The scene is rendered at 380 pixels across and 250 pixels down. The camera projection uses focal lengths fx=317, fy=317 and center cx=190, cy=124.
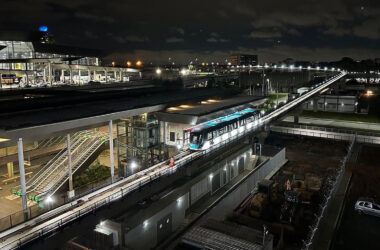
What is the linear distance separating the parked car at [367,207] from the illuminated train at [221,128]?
1233 centimetres

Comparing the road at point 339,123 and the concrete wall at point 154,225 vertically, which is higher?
the road at point 339,123

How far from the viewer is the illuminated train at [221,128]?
26000 mm

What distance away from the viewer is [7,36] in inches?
2226

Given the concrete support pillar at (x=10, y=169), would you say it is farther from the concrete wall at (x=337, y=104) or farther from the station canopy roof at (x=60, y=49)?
the concrete wall at (x=337, y=104)

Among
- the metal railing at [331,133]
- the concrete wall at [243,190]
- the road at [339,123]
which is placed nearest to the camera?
the concrete wall at [243,190]

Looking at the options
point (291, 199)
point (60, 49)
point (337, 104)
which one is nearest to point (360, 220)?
point (291, 199)

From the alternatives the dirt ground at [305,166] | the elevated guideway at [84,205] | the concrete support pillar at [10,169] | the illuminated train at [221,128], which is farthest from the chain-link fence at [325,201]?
the concrete support pillar at [10,169]

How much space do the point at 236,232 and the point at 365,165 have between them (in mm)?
23901

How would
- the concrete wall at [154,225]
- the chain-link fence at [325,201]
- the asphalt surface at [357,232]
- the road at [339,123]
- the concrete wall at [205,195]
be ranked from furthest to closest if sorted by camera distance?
the road at [339,123] → the asphalt surface at [357,232] → the chain-link fence at [325,201] → the concrete wall at [205,195] → the concrete wall at [154,225]

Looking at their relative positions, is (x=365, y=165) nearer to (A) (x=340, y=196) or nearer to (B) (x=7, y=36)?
(A) (x=340, y=196)

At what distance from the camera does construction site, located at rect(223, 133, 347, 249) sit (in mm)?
22078

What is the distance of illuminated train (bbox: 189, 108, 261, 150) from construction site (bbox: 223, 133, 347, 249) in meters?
5.71

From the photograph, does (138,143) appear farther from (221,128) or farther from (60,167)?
(221,128)

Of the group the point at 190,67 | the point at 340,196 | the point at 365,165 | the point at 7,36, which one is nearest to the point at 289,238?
the point at 340,196
